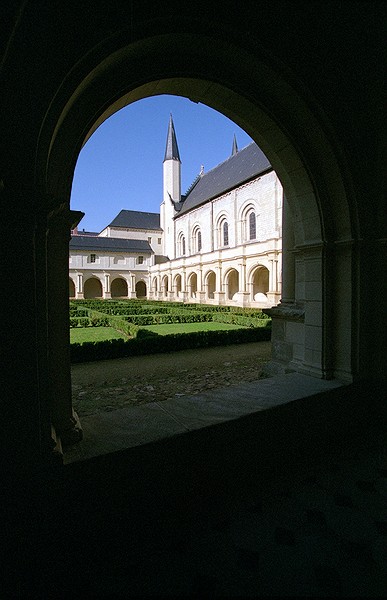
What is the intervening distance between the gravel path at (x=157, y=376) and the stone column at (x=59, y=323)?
2.52m

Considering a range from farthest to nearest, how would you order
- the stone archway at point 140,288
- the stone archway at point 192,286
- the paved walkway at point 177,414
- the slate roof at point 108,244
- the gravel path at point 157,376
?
the stone archway at point 140,288, the slate roof at point 108,244, the stone archway at point 192,286, the gravel path at point 157,376, the paved walkway at point 177,414

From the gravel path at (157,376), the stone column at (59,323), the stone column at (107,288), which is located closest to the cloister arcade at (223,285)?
the stone column at (107,288)

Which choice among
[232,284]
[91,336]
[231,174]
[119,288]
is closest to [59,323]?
[91,336]

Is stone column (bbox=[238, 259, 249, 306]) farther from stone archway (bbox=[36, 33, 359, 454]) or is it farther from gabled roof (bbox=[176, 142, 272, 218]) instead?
stone archway (bbox=[36, 33, 359, 454])

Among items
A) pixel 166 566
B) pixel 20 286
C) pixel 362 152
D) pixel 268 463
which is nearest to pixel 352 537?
pixel 268 463

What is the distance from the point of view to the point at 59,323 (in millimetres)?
1884

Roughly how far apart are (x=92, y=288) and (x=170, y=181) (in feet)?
62.5

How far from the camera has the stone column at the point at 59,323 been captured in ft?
6.01

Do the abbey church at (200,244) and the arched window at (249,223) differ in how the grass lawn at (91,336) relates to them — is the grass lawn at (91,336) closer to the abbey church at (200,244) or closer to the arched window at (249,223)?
the abbey church at (200,244)

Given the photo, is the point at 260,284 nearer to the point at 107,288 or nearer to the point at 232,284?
the point at 232,284

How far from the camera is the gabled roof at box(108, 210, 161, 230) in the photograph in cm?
4509

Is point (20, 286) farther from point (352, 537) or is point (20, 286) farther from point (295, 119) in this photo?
point (295, 119)

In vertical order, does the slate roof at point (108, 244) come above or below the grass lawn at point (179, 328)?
above

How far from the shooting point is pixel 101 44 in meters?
1.66
